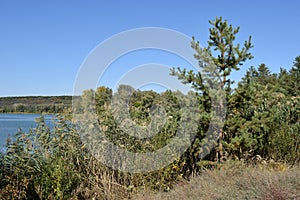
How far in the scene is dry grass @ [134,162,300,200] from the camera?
3.21m

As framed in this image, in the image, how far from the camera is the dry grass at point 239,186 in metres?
3.21

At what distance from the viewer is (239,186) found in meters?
3.47

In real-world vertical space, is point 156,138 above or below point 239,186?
above

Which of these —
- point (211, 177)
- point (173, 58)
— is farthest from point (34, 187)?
point (173, 58)

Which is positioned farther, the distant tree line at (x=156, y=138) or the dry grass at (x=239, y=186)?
the distant tree line at (x=156, y=138)

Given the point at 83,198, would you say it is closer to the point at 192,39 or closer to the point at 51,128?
the point at 51,128

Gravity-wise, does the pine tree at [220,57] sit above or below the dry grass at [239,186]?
above

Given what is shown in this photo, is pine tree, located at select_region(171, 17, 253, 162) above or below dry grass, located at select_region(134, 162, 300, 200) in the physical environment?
above

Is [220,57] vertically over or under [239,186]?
over

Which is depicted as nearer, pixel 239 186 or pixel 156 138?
pixel 239 186

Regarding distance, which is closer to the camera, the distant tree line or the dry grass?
the dry grass

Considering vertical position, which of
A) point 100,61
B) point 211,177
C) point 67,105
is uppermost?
point 100,61

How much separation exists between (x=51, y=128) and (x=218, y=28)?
9.27ft

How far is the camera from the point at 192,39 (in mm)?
4809
